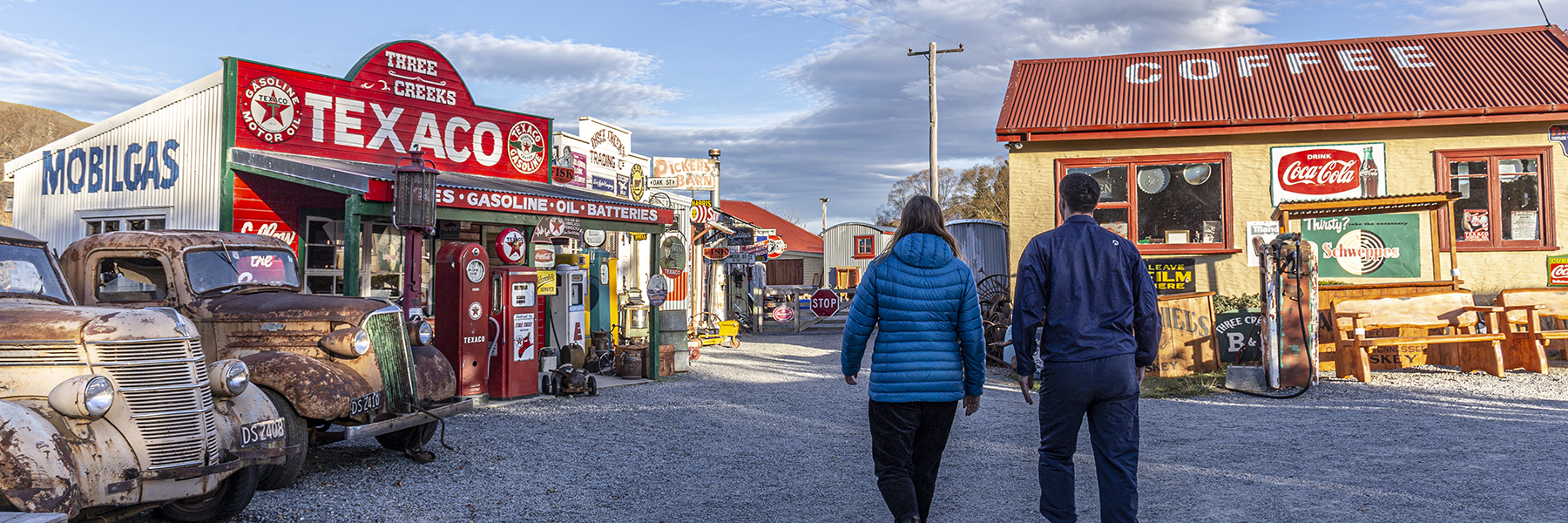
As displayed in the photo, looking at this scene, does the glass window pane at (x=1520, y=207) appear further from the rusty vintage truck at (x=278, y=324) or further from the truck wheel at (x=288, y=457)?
the truck wheel at (x=288, y=457)

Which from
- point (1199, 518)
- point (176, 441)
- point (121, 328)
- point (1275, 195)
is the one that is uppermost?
point (1275, 195)

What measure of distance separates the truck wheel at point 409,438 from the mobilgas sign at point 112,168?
6.44m

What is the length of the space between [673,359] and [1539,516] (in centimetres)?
1015

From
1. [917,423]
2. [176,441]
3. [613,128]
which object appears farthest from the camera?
[613,128]

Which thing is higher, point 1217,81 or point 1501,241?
point 1217,81

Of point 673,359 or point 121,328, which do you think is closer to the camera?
point 121,328

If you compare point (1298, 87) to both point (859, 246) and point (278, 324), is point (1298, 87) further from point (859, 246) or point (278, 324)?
point (859, 246)

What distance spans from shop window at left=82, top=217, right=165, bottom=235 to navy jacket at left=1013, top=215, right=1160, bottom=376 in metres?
11.6

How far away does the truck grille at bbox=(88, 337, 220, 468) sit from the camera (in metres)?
4.41

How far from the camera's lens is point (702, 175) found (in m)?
21.2

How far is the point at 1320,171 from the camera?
14344 mm

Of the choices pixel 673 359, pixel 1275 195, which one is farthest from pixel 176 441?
pixel 1275 195

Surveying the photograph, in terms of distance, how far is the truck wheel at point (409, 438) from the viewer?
722 centimetres

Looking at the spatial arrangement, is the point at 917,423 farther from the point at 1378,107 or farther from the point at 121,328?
the point at 1378,107
